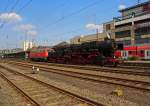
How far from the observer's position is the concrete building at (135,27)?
77.8 meters

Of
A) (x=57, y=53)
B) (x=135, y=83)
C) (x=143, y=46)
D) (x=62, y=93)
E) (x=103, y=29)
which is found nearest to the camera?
(x=62, y=93)

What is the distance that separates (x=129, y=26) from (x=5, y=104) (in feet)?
250

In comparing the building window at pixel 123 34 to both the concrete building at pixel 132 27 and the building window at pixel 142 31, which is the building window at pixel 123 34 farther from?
the building window at pixel 142 31

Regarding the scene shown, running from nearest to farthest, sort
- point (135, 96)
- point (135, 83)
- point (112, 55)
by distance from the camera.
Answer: point (135, 96), point (135, 83), point (112, 55)

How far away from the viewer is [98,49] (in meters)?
34.2

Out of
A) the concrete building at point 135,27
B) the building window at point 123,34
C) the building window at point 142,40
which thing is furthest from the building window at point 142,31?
the building window at point 123,34

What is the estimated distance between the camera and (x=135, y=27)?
8181 cm

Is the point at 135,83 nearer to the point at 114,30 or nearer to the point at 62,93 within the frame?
the point at 62,93

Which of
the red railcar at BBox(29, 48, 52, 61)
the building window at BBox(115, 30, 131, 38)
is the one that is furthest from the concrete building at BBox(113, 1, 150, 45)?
the red railcar at BBox(29, 48, 52, 61)

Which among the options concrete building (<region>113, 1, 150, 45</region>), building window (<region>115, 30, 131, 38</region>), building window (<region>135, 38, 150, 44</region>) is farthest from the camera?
building window (<region>115, 30, 131, 38</region>)

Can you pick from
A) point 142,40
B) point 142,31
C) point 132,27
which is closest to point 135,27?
point 132,27

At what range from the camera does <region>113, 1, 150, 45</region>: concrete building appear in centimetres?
7775

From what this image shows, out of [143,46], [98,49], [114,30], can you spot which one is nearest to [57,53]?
[98,49]

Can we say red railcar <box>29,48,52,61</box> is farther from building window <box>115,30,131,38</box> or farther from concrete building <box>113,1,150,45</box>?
building window <box>115,30,131,38</box>
